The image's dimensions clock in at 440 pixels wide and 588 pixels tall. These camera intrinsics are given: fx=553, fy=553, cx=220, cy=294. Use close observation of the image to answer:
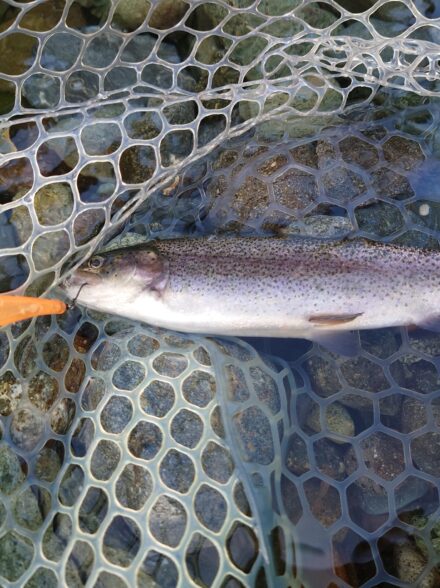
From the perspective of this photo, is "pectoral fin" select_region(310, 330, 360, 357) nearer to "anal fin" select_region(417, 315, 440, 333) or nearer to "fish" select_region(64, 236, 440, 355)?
"fish" select_region(64, 236, 440, 355)

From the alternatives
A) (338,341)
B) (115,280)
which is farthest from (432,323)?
(115,280)

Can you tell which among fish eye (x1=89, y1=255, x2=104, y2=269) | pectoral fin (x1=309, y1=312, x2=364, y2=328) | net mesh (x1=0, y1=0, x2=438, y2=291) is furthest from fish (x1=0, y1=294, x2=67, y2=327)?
pectoral fin (x1=309, y1=312, x2=364, y2=328)

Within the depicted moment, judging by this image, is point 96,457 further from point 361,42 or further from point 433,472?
point 361,42

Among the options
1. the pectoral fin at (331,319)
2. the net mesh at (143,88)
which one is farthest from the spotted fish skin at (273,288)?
the net mesh at (143,88)

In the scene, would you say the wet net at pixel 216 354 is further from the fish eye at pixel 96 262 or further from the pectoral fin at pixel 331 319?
the pectoral fin at pixel 331 319

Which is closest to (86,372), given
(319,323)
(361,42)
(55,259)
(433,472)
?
(55,259)

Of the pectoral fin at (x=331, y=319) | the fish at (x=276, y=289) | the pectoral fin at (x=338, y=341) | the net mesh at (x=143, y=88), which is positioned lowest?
the pectoral fin at (x=338, y=341)
